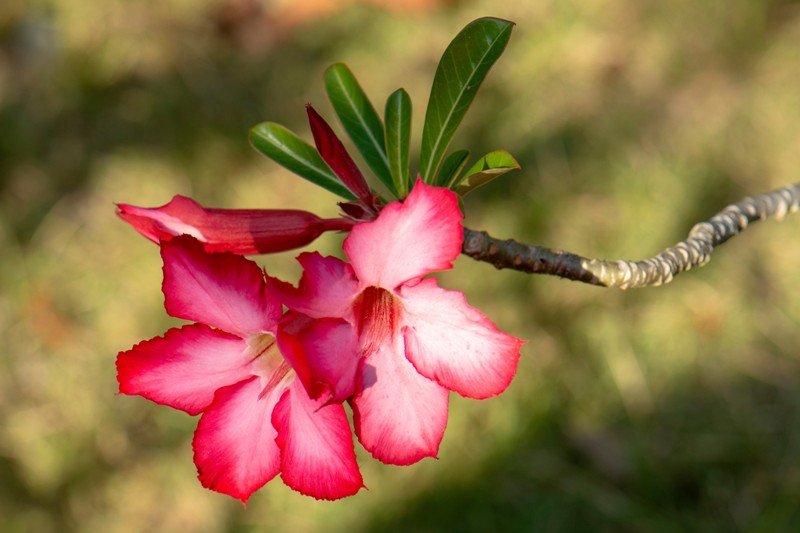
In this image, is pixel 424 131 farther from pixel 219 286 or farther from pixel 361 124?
pixel 219 286

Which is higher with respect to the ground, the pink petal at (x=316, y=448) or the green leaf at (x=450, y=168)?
the green leaf at (x=450, y=168)

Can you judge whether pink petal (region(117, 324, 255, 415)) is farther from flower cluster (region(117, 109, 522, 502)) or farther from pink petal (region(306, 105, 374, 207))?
pink petal (region(306, 105, 374, 207))

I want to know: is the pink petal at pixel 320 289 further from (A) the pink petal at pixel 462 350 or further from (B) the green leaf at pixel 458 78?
(B) the green leaf at pixel 458 78

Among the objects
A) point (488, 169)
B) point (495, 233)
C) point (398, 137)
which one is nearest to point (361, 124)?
point (398, 137)

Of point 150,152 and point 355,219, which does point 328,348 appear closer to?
point 355,219

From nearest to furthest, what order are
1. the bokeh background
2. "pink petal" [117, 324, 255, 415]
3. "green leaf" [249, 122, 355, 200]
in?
"pink petal" [117, 324, 255, 415], "green leaf" [249, 122, 355, 200], the bokeh background

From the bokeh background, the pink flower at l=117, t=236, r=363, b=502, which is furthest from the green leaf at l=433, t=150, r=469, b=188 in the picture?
the bokeh background

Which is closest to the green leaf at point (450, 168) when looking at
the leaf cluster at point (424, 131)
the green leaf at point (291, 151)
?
the leaf cluster at point (424, 131)

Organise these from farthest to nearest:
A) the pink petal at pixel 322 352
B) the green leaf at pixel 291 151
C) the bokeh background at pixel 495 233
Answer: the bokeh background at pixel 495 233
the green leaf at pixel 291 151
the pink petal at pixel 322 352
